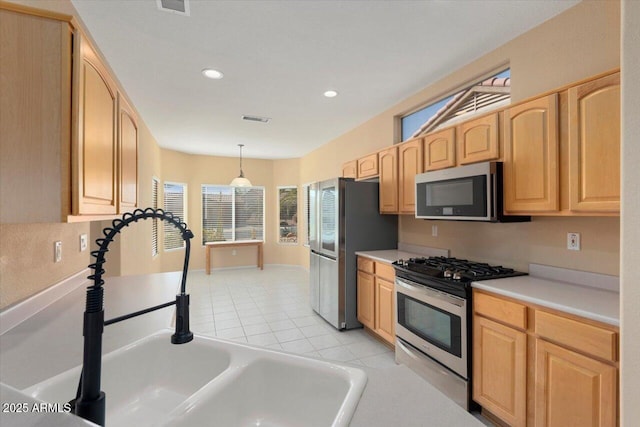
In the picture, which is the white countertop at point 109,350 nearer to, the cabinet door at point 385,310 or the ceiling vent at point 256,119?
the cabinet door at point 385,310

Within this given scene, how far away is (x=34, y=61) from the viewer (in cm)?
85

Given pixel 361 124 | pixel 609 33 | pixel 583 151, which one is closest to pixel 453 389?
pixel 583 151

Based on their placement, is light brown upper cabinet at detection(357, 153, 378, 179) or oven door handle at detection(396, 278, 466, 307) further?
light brown upper cabinet at detection(357, 153, 378, 179)

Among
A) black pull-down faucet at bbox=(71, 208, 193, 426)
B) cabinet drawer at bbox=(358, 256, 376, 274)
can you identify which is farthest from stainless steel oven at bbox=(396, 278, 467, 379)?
black pull-down faucet at bbox=(71, 208, 193, 426)

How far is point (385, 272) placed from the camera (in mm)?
3014

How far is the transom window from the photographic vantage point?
2.58 meters

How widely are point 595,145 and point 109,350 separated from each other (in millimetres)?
2583

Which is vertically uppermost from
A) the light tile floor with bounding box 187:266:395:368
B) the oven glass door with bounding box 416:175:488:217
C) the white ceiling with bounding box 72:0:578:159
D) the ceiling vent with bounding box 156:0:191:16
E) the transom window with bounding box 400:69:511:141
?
the white ceiling with bounding box 72:0:578:159

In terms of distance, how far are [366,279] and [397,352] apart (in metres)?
0.85

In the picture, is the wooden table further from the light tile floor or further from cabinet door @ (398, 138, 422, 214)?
cabinet door @ (398, 138, 422, 214)

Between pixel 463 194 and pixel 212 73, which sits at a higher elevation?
pixel 212 73

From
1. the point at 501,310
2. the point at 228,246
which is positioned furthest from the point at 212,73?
the point at 228,246

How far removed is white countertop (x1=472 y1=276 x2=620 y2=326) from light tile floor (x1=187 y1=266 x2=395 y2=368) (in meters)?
1.34

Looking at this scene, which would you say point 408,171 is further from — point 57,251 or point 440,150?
point 57,251
